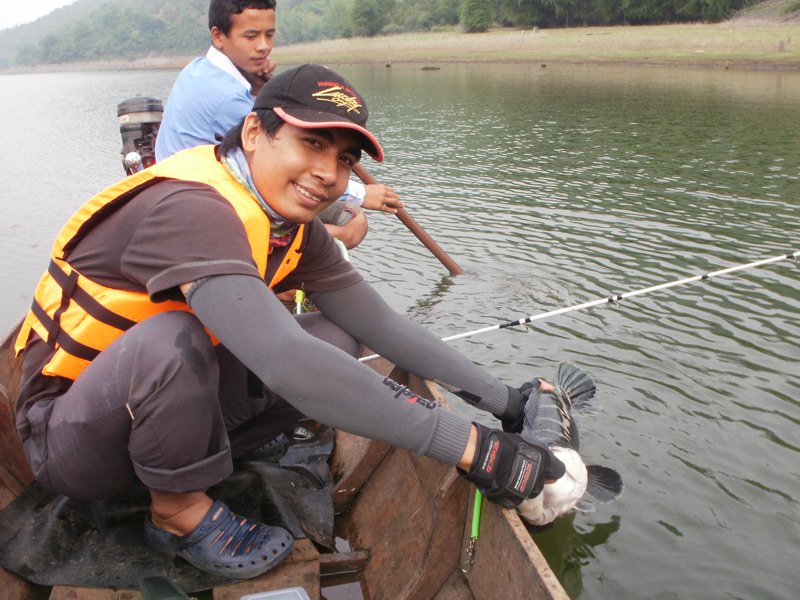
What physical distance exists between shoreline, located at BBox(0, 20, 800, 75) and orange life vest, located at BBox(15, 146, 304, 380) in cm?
3687

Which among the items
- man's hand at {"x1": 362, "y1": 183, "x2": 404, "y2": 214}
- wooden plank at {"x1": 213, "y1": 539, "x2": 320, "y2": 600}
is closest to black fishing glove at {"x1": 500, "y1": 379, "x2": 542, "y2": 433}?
wooden plank at {"x1": 213, "y1": 539, "x2": 320, "y2": 600}

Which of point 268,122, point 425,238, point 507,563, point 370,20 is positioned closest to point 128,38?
point 370,20

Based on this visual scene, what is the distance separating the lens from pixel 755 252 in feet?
26.1

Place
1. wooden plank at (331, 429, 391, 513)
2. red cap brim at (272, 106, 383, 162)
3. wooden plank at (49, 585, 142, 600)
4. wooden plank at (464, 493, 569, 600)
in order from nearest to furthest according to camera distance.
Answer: wooden plank at (464, 493, 569, 600)
red cap brim at (272, 106, 383, 162)
wooden plank at (49, 585, 142, 600)
wooden plank at (331, 429, 391, 513)

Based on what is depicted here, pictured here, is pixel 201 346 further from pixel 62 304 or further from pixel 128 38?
pixel 128 38

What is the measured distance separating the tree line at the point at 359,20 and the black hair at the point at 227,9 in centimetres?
6503

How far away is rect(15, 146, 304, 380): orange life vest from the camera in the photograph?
2.28 meters

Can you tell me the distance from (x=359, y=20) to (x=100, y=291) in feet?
356

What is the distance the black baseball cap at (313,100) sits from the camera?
2.18 m

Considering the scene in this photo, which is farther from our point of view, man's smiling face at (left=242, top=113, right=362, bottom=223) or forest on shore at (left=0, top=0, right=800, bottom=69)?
forest on shore at (left=0, top=0, right=800, bottom=69)

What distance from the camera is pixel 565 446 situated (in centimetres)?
283

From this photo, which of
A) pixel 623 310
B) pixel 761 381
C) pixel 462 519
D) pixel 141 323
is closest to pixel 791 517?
pixel 761 381

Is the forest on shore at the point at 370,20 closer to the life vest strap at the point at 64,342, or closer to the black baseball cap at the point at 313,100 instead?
the black baseball cap at the point at 313,100

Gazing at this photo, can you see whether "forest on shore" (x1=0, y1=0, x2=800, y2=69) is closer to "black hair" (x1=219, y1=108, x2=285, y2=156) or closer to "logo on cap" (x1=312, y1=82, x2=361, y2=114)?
"logo on cap" (x1=312, y1=82, x2=361, y2=114)
